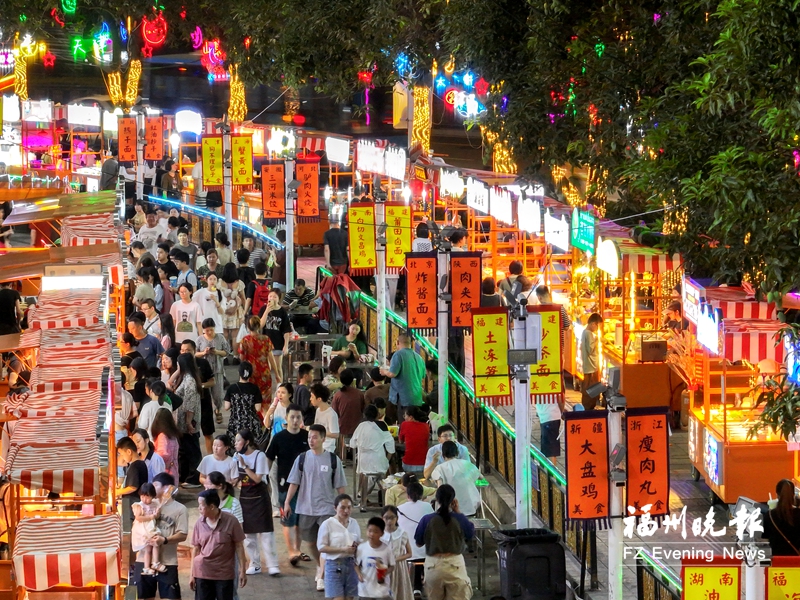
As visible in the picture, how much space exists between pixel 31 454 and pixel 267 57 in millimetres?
14884

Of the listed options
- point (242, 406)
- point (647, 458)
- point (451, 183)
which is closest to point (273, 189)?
point (451, 183)

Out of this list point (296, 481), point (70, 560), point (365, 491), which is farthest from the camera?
point (365, 491)

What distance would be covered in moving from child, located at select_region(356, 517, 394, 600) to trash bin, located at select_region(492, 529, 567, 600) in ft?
4.14

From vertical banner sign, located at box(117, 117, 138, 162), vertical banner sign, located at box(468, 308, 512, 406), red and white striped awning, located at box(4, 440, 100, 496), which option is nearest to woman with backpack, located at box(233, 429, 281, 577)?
vertical banner sign, located at box(468, 308, 512, 406)

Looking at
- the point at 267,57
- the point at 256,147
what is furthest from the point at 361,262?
the point at 256,147

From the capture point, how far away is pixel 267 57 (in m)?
24.3

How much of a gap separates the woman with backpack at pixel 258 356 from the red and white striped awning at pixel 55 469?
21.1 ft

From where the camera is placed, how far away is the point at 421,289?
706 inches

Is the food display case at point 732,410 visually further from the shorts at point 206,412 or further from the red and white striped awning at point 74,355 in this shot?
the red and white striped awning at point 74,355

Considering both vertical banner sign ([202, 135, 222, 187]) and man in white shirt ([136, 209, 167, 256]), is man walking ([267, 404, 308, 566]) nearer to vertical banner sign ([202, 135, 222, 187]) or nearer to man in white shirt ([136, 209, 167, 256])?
man in white shirt ([136, 209, 167, 256])

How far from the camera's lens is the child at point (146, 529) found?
40.4 ft

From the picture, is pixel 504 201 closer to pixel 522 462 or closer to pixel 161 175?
pixel 522 462

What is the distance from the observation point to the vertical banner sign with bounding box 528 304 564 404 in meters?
14.7

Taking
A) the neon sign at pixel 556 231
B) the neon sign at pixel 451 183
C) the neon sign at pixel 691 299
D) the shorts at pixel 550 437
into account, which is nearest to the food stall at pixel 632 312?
the neon sign at pixel 556 231
